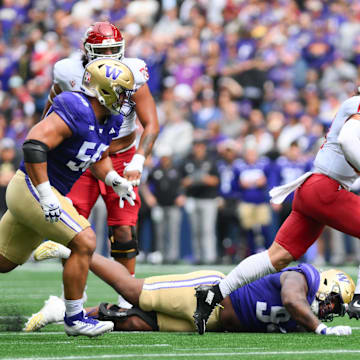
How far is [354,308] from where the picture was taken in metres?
5.63

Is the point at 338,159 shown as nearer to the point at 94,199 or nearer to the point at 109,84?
the point at 109,84

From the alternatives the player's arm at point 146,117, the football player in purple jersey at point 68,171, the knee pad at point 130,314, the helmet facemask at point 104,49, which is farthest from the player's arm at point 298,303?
the helmet facemask at point 104,49

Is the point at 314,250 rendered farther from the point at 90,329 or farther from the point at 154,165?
the point at 90,329

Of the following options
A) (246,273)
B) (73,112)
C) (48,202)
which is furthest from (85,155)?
(246,273)

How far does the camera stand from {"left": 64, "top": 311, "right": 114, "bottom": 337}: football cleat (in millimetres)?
5266

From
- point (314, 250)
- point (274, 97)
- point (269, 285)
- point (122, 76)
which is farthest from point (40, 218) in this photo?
point (274, 97)

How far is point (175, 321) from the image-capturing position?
6004mm

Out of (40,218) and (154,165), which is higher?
(40,218)

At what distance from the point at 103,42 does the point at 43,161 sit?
1614 mm

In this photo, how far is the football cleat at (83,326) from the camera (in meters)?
5.27

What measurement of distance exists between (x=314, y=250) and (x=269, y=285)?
7684mm

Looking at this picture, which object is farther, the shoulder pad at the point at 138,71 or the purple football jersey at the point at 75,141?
the shoulder pad at the point at 138,71

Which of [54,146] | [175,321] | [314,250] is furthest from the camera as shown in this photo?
[314,250]

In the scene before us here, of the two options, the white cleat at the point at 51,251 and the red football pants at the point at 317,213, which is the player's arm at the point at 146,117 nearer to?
the white cleat at the point at 51,251
